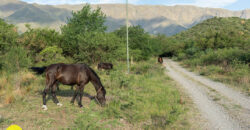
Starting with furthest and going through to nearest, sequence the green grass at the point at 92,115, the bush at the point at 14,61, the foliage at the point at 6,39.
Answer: the foliage at the point at 6,39 < the bush at the point at 14,61 < the green grass at the point at 92,115

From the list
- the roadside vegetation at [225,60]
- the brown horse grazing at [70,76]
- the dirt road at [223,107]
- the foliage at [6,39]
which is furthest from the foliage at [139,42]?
the brown horse grazing at [70,76]

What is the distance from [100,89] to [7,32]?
12048 millimetres

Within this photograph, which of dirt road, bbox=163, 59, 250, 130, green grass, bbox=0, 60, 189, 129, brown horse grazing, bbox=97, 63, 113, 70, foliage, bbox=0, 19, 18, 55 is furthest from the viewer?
brown horse grazing, bbox=97, 63, 113, 70

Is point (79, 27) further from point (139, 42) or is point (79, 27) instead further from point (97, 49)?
point (139, 42)

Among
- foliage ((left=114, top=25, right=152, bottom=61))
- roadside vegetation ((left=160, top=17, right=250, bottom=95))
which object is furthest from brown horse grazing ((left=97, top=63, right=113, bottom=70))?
foliage ((left=114, top=25, right=152, bottom=61))

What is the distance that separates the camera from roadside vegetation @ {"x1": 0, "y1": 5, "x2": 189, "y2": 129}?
5.75m

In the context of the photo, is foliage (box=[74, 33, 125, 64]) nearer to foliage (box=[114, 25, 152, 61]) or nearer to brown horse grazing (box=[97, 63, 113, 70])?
Answer: brown horse grazing (box=[97, 63, 113, 70])

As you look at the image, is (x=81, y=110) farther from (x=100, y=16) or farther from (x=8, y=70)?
(x=100, y=16)

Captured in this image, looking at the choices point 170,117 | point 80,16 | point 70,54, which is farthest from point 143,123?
point 80,16

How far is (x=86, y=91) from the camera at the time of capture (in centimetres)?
1020

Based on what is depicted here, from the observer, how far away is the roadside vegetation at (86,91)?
5750mm

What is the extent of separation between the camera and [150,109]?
6.98m

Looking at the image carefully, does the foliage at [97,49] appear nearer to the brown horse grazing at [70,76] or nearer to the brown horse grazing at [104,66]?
the brown horse grazing at [104,66]

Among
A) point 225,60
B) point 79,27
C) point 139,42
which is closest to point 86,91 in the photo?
point 79,27
